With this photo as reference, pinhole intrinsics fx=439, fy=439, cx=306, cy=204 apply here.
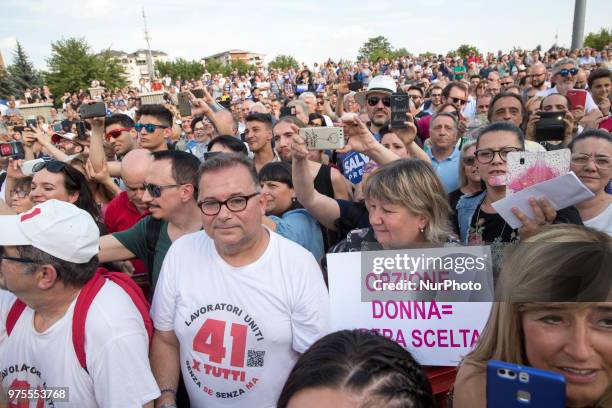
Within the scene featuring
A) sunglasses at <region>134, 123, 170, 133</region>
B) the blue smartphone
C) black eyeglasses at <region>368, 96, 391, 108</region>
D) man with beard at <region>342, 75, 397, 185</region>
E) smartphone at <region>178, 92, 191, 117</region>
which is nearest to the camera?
the blue smartphone

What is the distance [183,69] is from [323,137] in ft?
177

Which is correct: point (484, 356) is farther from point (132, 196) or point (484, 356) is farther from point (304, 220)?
point (132, 196)

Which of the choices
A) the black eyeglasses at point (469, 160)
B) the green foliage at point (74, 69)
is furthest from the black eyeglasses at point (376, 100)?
the green foliage at point (74, 69)

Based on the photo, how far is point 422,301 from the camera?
5.85ft

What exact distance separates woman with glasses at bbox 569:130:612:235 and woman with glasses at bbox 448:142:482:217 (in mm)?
603

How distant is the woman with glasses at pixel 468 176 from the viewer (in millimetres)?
3158

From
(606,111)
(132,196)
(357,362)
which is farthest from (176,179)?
(606,111)

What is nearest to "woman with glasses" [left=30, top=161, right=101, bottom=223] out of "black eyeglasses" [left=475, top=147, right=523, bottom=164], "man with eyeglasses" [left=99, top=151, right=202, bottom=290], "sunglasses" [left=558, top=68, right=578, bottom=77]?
"man with eyeglasses" [left=99, top=151, right=202, bottom=290]

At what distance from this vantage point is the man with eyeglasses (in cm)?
265

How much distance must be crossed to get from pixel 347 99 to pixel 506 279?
743 cm

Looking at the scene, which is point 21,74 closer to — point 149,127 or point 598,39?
point 149,127

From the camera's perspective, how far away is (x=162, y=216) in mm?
2648

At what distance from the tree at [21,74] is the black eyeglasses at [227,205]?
151ft

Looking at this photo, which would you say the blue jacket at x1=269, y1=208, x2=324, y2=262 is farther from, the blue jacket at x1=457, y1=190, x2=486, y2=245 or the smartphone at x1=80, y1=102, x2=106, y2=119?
the smartphone at x1=80, y1=102, x2=106, y2=119
